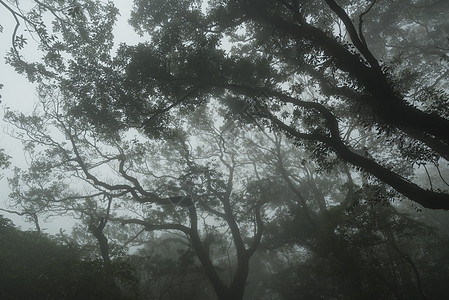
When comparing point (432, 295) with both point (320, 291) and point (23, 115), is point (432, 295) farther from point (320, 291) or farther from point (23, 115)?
point (23, 115)

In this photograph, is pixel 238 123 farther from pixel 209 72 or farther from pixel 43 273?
pixel 43 273

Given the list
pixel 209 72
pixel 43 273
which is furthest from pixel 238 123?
pixel 43 273

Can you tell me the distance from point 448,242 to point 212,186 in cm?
1179

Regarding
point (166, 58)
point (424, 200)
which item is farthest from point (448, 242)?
point (166, 58)

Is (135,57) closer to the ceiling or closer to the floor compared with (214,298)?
closer to the ceiling

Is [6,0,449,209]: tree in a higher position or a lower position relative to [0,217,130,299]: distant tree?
higher

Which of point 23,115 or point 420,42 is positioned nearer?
point 23,115

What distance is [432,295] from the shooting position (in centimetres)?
1253

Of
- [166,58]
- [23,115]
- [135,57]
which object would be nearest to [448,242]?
[166,58]

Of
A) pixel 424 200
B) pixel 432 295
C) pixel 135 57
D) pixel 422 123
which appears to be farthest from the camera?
pixel 432 295

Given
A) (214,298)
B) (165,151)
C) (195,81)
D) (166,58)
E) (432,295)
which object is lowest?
(432,295)

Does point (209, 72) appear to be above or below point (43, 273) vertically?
above

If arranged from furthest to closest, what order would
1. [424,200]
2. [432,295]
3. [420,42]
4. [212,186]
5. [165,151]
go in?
1. [420,42]
2. [165,151]
3. [212,186]
4. [432,295]
5. [424,200]

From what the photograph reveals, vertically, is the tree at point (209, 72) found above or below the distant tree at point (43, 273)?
above
